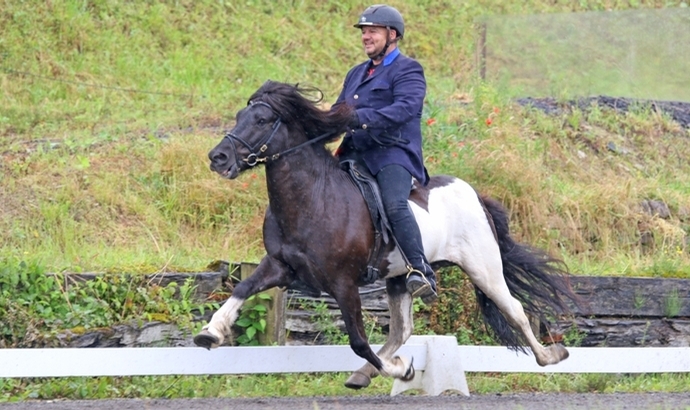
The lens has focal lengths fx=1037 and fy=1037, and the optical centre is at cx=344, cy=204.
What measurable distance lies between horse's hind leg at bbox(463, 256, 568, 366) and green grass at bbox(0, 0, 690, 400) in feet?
2.47

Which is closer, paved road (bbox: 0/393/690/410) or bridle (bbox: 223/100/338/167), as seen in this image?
bridle (bbox: 223/100/338/167)

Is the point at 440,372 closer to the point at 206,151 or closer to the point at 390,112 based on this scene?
the point at 390,112

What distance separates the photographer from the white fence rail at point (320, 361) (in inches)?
275

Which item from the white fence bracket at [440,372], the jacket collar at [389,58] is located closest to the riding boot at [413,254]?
the white fence bracket at [440,372]

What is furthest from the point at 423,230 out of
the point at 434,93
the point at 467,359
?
the point at 434,93

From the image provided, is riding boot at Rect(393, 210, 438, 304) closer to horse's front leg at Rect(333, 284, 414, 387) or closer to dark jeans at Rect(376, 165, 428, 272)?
dark jeans at Rect(376, 165, 428, 272)

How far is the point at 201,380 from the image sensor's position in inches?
322

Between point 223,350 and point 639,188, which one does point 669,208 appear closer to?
point 639,188

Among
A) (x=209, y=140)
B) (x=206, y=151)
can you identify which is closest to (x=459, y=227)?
(x=206, y=151)

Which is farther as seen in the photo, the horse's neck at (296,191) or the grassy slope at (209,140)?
the grassy slope at (209,140)

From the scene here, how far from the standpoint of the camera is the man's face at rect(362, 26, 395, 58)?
7395mm

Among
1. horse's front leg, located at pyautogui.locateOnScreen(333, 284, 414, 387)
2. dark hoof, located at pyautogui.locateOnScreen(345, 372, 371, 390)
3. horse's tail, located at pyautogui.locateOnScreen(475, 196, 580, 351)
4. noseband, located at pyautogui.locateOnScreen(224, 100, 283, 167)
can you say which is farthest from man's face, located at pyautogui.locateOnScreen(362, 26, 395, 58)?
dark hoof, located at pyautogui.locateOnScreen(345, 372, 371, 390)

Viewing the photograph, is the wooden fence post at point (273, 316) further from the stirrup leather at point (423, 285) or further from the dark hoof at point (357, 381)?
the stirrup leather at point (423, 285)

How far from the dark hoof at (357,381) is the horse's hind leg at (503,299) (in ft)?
3.90
